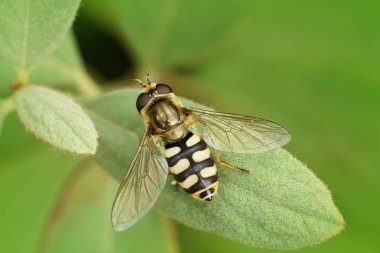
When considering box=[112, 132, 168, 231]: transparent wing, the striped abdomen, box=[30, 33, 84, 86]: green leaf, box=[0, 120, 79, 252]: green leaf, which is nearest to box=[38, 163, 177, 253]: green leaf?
box=[30, 33, 84, 86]: green leaf

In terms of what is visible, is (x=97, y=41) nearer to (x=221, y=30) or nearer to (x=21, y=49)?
(x=221, y=30)

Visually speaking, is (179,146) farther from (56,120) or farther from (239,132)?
(56,120)

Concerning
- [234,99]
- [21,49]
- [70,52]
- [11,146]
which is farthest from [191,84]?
[21,49]

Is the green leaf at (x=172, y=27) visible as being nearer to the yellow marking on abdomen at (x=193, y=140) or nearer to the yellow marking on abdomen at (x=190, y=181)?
the yellow marking on abdomen at (x=193, y=140)

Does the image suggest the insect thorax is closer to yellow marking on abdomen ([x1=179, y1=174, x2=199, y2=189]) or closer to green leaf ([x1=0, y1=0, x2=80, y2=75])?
yellow marking on abdomen ([x1=179, y1=174, x2=199, y2=189])

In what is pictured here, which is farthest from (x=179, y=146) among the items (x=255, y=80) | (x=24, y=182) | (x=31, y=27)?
(x=255, y=80)

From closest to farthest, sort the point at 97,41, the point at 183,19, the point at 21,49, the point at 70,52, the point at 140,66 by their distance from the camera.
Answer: the point at 21,49 → the point at 70,52 → the point at 183,19 → the point at 140,66 → the point at 97,41

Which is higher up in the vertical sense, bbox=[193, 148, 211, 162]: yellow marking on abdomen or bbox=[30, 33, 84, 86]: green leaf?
bbox=[193, 148, 211, 162]: yellow marking on abdomen

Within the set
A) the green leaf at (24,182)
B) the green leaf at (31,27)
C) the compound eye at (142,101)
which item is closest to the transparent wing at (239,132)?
the compound eye at (142,101)
